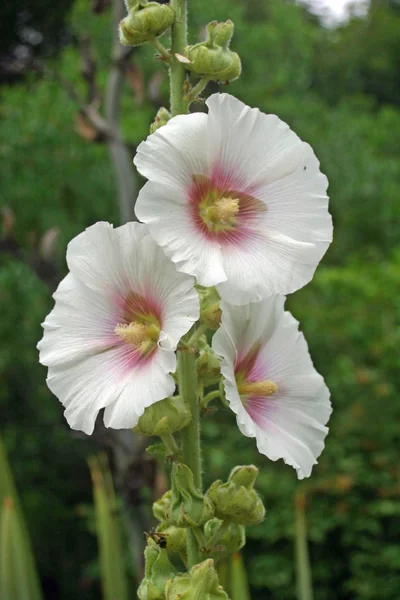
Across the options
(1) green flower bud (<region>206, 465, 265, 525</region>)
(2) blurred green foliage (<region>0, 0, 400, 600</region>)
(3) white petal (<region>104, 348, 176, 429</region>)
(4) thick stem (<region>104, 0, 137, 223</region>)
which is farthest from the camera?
(2) blurred green foliage (<region>0, 0, 400, 600</region>)

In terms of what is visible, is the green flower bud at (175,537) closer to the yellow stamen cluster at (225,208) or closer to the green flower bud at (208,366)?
the green flower bud at (208,366)

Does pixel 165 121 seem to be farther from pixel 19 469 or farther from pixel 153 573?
pixel 19 469

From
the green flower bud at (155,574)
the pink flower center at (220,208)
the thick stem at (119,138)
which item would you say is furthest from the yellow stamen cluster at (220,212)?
the thick stem at (119,138)

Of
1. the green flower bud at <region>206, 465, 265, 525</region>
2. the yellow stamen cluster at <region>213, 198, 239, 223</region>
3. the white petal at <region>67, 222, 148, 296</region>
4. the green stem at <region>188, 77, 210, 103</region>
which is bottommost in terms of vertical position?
the green flower bud at <region>206, 465, 265, 525</region>

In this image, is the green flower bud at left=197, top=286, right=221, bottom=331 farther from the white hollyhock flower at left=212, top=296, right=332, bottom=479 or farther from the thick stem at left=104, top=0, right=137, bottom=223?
the thick stem at left=104, top=0, right=137, bottom=223

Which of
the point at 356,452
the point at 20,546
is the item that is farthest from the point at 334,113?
the point at 20,546

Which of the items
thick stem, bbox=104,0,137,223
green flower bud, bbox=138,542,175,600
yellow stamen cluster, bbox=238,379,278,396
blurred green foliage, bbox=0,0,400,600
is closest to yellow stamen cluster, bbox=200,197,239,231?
yellow stamen cluster, bbox=238,379,278,396
